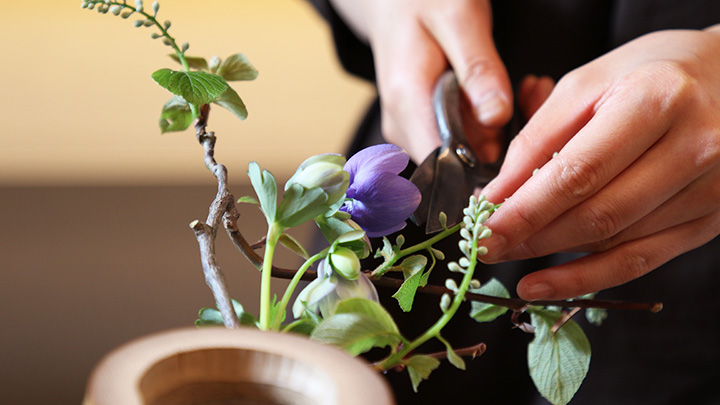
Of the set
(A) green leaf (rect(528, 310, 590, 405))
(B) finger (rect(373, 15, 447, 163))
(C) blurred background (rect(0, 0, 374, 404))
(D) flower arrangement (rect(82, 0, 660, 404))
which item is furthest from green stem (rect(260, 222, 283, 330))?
(C) blurred background (rect(0, 0, 374, 404))

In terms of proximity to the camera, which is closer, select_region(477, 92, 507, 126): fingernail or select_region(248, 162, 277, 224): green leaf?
select_region(248, 162, 277, 224): green leaf

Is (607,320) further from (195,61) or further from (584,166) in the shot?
(195,61)

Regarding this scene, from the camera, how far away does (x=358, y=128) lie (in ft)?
1.99

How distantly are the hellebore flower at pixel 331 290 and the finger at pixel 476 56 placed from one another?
22cm

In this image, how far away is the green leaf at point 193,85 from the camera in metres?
0.19

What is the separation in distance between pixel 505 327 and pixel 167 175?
142 cm

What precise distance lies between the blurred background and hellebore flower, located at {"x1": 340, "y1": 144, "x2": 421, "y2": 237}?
1128mm

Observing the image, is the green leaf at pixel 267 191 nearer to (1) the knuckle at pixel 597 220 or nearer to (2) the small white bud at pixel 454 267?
(2) the small white bud at pixel 454 267

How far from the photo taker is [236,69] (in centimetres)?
23

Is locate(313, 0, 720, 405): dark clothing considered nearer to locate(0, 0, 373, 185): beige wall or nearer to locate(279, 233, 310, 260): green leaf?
locate(279, 233, 310, 260): green leaf

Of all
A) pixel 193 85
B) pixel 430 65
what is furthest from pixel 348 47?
pixel 193 85

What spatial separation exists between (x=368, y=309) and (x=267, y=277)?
3 centimetres

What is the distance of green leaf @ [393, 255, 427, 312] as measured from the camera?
17cm

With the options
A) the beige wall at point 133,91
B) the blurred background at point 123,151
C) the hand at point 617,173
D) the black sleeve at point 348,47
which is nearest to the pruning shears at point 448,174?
the hand at point 617,173
